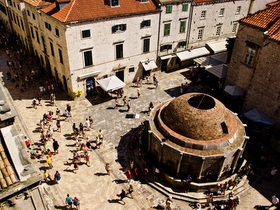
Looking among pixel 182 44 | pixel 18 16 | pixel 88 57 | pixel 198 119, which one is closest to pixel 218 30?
pixel 182 44

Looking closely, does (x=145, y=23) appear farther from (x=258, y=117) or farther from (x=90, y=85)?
(x=258, y=117)

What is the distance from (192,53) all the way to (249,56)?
1390cm

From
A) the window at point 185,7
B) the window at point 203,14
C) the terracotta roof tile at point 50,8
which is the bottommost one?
the window at point 203,14

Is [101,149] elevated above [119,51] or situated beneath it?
situated beneath

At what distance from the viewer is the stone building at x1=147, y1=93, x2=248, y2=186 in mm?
21984

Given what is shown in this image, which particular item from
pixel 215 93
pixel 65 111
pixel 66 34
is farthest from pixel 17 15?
pixel 215 93

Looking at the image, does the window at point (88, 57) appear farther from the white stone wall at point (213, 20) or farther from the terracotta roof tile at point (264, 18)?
the terracotta roof tile at point (264, 18)

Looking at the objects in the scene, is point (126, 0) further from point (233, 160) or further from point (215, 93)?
point (233, 160)

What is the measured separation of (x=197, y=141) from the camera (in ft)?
73.2

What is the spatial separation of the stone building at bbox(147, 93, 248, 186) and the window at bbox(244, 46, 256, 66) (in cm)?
899

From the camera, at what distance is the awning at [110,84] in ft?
110

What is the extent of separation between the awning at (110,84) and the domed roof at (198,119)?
11.3 metres

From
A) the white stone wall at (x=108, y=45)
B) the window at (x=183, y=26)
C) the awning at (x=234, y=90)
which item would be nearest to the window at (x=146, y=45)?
the white stone wall at (x=108, y=45)

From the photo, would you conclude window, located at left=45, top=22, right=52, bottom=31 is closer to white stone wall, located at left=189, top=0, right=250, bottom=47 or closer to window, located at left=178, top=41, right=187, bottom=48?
window, located at left=178, top=41, right=187, bottom=48
